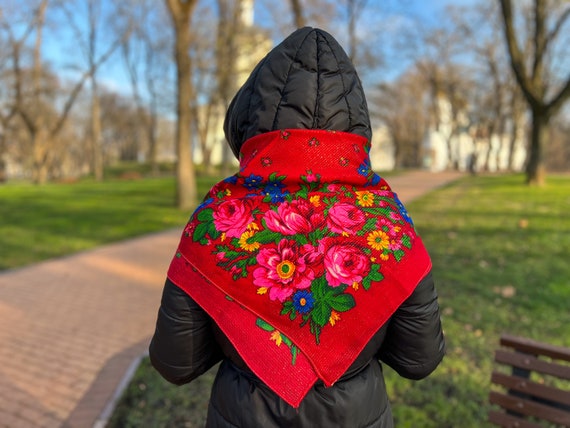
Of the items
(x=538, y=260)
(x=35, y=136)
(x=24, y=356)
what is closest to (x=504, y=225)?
(x=538, y=260)

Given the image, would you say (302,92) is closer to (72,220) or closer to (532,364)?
(532,364)

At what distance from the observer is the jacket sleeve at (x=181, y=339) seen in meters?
1.39

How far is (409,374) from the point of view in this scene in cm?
161

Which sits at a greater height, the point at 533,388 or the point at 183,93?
the point at 183,93

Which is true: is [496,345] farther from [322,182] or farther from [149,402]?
[322,182]

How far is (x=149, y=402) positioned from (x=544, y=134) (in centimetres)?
1682

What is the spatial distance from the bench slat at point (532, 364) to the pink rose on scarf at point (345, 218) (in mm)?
1870

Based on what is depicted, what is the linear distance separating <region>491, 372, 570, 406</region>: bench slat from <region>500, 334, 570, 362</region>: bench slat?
0.59ft

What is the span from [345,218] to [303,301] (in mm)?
280

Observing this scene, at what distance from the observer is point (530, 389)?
266 centimetres

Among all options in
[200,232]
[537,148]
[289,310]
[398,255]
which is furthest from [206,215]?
[537,148]

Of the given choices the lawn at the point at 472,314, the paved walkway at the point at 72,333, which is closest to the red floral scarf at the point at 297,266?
the lawn at the point at 472,314

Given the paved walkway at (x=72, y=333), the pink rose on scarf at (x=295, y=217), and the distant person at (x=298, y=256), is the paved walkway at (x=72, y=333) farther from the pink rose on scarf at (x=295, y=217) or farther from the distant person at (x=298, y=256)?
the pink rose on scarf at (x=295, y=217)

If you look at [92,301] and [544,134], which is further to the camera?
[544,134]
